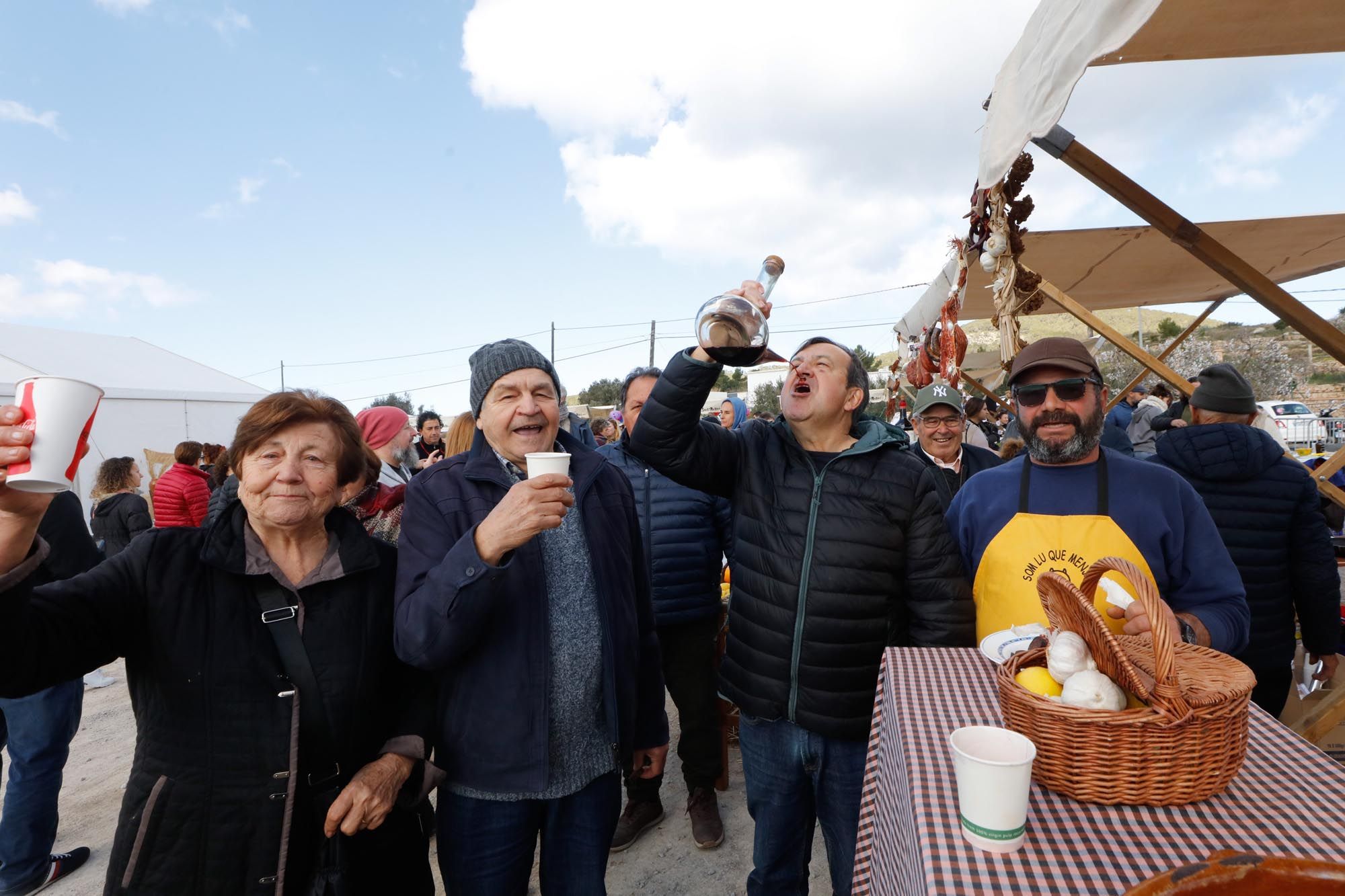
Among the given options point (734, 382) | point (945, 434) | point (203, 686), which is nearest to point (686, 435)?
point (203, 686)

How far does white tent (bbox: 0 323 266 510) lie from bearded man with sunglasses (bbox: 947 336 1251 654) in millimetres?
10943

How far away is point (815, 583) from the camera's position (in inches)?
84.3

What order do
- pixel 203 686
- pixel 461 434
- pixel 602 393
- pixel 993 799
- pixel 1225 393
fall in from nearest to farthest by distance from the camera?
pixel 993 799, pixel 203 686, pixel 1225 393, pixel 461 434, pixel 602 393

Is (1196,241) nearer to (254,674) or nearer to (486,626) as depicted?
(486,626)

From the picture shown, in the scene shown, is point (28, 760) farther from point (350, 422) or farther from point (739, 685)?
Answer: point (739, 685)

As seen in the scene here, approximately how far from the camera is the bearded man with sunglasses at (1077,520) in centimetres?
200

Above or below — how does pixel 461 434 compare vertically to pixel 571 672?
above

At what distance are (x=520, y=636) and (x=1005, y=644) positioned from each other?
130 cm

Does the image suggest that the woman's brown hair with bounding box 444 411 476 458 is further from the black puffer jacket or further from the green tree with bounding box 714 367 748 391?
the green tree with bounding box 714 367 748 391

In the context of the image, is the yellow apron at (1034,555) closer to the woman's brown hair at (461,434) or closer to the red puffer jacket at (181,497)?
the woman's brown hair at (461,434)

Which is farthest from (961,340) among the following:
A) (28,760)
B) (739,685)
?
(28,760)

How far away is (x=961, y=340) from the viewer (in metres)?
3.96

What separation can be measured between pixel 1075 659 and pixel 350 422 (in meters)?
1.93

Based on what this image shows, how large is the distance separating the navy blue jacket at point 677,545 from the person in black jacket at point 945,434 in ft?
5.19
